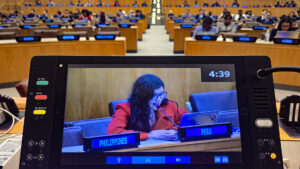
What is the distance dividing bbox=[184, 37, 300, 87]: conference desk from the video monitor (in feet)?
12.9

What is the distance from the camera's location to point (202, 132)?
74 cm

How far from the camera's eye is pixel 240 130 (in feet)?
2.31

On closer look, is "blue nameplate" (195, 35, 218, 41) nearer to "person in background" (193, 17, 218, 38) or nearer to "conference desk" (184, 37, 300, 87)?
"conference desk" (184, 37, 300, 87)

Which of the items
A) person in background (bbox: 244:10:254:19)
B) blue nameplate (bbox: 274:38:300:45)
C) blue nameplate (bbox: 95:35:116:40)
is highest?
person in background (bbox: 244:10:254:19)

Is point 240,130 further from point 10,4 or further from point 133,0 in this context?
point 10,4

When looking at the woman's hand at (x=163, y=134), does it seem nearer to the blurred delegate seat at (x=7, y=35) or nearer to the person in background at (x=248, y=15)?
the blurred delegate seat at (x=7, y=35)

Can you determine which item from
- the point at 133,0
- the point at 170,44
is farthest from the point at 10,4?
the point at 170,44

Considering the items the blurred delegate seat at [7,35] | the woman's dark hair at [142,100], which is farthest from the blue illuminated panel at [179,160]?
the blurred delegate seat at [7,35]

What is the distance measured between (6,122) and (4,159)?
39 cm

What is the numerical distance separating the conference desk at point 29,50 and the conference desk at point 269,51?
1.66 metres

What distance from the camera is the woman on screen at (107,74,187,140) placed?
737 mm

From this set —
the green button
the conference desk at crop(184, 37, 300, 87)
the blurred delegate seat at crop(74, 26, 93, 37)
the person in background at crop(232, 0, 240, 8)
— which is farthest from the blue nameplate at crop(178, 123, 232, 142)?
the person in background at crop(232, 0, 240, 8)

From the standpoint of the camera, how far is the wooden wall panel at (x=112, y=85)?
0.74 meters

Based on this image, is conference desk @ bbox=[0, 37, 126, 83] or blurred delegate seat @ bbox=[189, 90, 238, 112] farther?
conference desk @ bbox=[0, 37, 126, 83]
